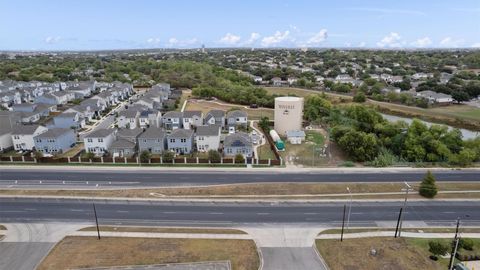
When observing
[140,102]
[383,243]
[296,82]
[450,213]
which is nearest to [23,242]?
[383,243]

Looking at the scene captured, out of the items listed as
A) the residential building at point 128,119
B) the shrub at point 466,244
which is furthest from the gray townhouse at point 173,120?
the shrub at point 466,244

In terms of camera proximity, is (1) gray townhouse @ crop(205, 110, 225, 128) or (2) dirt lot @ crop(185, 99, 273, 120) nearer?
(1) gray townhouse @ crop(205, 110, 225, 128)

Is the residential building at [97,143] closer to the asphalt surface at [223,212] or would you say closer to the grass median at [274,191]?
the grass median at [274,191]

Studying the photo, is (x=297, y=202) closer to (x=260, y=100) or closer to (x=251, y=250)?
(x=251, y=250)

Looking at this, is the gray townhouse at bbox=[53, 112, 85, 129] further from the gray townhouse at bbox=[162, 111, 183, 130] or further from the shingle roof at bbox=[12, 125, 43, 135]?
the gray townhouse at bbox=[162, 111, 183, 130]

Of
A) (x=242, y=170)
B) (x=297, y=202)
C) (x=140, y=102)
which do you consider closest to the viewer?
(x=297, y=202)

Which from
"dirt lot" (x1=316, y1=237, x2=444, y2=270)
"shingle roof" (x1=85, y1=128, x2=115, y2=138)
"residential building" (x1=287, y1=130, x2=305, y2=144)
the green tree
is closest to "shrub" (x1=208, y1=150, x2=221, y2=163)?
"residential building" (x1=287, y1=130, x2=305, y2=144)
